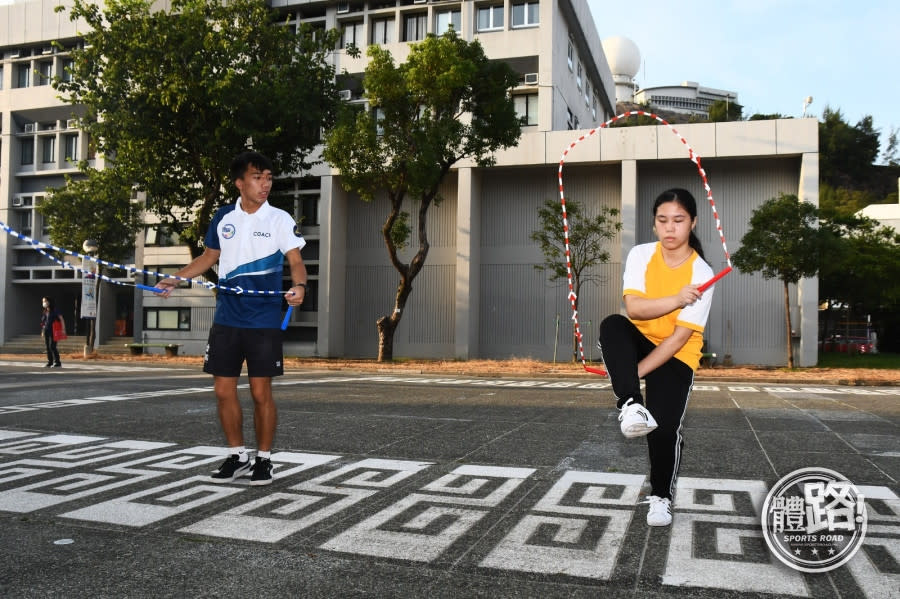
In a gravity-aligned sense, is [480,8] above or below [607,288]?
above

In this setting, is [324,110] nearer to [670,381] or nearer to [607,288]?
[607,288]

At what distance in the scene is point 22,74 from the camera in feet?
138

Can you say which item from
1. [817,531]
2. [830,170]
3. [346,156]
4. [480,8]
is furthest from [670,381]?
[830,170]

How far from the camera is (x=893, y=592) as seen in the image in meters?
2.83

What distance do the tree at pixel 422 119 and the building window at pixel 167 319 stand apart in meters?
17.4

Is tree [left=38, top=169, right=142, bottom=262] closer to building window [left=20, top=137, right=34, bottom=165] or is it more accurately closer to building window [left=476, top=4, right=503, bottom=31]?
building window [left=20, top=137, right=34, bottom=165]

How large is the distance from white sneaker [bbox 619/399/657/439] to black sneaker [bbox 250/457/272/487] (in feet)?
7.84

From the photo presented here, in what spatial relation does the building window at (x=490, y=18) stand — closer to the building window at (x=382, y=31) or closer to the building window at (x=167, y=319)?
the building window at (x=382, y=31)

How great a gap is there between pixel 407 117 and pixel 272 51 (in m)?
5.36

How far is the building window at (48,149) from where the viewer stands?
4109 centimetres

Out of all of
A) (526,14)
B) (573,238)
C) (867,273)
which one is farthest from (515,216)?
(867,273)

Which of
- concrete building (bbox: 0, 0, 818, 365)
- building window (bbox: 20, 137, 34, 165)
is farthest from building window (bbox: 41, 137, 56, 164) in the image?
concrete building (bbox: 0, 0, 818, 365)

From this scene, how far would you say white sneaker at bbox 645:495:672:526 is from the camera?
3.77m

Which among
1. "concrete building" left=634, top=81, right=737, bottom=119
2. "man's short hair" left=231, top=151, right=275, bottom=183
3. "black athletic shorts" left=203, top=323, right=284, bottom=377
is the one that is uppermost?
"concrete building" left=634, top=81, right=737, bottom=119
